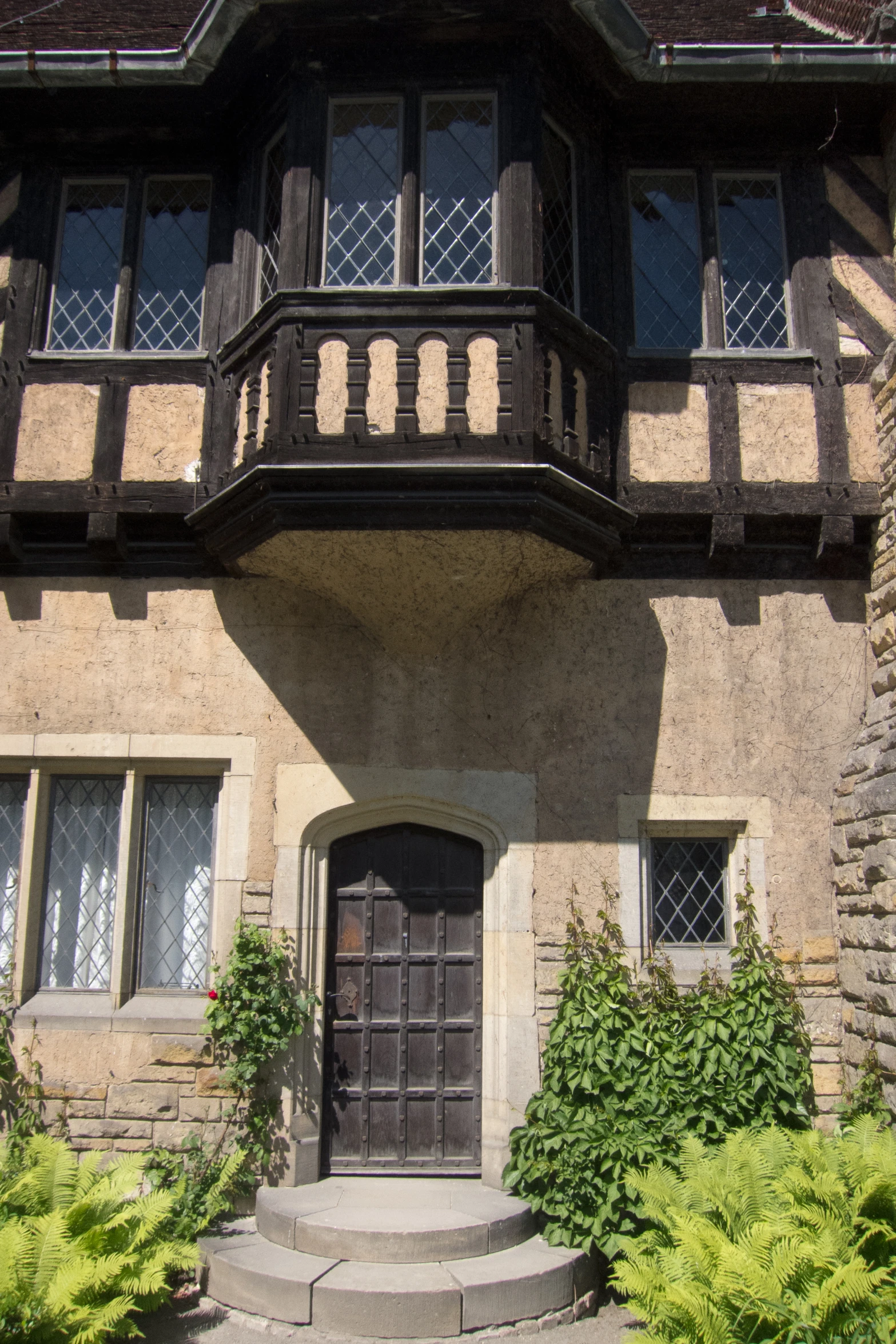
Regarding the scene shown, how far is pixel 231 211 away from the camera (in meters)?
6.55

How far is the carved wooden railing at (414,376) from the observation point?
534cm

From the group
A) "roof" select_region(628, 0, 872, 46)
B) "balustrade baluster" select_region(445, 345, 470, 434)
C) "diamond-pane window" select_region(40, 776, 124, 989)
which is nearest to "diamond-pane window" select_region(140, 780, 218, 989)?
"diamond-pane window" select_region(40, 776, 124, 989)

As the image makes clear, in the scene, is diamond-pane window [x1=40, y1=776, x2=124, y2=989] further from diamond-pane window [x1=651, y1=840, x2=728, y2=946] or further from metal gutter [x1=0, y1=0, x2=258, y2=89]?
metal gutter [x1=0, y1=0, x2=258, y2=89]

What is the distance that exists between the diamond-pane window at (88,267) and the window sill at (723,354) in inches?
130

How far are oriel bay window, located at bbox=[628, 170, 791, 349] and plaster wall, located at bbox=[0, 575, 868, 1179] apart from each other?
162 centimetres

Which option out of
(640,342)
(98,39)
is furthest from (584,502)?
(98,39)

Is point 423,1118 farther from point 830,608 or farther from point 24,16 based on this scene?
point 24,16

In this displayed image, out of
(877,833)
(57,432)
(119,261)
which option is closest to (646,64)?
(119,261)

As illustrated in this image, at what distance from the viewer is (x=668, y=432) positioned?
616cm

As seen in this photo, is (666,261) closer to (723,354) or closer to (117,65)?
(723,354)

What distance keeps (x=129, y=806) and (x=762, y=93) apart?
228 inches

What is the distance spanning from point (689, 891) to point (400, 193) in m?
A: 4.36

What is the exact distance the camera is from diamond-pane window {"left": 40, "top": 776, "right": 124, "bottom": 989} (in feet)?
20.0

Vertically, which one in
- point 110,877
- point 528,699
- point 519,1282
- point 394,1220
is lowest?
point 519,1282
